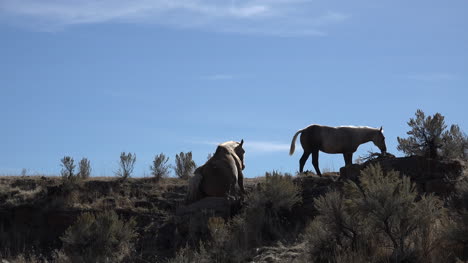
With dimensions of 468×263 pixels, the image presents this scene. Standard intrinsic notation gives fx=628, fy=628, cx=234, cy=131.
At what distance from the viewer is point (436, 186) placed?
48.8 feet

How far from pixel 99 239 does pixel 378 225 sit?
21.0 feet

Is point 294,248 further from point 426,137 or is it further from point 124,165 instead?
point 124,165

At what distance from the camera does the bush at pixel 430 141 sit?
18.3m

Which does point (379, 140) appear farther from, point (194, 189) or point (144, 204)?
point (144, 204)

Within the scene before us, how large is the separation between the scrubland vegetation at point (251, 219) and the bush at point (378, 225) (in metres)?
0.02

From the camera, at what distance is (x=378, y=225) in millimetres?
11500

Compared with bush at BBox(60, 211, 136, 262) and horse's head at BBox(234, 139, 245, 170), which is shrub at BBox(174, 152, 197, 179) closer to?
horse's head at BBox(234, 139, 245, 170)

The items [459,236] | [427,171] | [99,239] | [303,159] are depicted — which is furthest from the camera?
[303,159]

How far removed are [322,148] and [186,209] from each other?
776 centimetres

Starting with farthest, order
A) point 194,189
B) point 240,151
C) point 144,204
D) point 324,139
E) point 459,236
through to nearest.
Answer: point 324,139 < point 240,151 < point 144,204 < point 194,189 < point 459,236

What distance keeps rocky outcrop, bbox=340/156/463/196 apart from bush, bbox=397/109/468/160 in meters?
2.30

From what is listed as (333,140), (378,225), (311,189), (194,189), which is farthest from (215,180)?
(333,140)

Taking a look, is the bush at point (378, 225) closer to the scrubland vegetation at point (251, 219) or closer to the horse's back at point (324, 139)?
the scrubland vegetation at point (251, 219)

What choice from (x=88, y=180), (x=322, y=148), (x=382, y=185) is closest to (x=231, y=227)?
(x=382, y=185)
